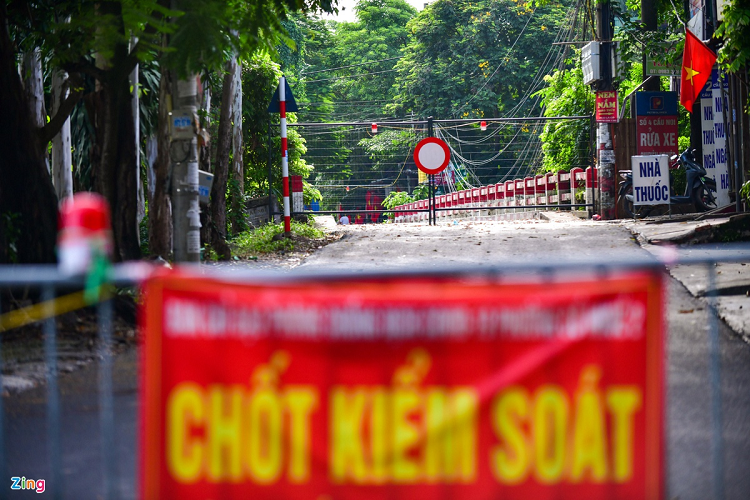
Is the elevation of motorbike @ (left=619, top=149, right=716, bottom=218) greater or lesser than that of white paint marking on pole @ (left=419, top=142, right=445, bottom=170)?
lesser

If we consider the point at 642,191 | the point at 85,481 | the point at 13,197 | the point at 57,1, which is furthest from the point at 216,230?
the point at 85,481

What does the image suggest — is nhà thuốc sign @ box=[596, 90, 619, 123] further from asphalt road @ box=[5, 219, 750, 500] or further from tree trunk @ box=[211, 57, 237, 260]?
asphalt road @ box=[5, 219, 750, 500]

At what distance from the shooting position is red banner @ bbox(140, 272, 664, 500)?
2613mm

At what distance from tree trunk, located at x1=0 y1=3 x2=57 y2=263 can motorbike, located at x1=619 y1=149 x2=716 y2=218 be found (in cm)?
1093

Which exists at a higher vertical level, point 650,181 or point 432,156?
point 432,156

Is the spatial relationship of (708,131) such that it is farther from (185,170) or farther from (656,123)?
(185,170)

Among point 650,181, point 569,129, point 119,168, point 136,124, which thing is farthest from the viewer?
point 569,129

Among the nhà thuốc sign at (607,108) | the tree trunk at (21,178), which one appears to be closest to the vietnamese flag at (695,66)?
the nhà thuốc sign at (607,108)

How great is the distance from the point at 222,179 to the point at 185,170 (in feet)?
16.4

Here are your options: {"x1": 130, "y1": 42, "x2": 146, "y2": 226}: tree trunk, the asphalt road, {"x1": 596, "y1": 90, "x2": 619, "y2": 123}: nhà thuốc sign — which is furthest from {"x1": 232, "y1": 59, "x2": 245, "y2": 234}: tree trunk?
the asphalt road

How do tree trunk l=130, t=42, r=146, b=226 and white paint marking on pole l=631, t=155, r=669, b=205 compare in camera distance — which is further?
white paint marking on pole l=631, t=155, r=669, b=205

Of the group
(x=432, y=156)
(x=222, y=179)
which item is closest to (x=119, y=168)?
(x=222, y=179)

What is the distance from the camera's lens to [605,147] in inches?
725

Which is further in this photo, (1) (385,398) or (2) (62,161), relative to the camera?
(2) (62,161)
